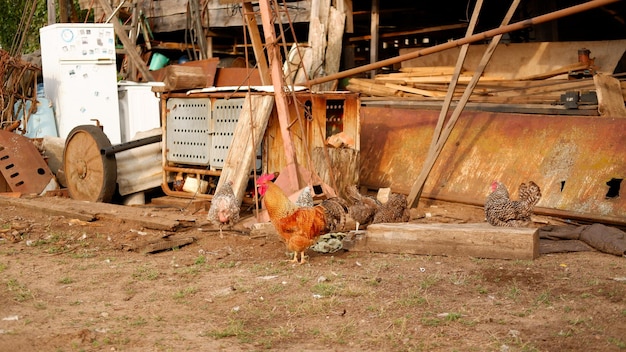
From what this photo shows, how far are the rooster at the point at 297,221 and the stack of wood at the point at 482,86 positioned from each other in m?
3.86

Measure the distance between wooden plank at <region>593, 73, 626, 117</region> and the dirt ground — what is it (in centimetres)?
242

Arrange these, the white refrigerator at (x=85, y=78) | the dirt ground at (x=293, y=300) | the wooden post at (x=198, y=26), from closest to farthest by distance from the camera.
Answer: the dirt ground at (x=293, y=300) < the white refrigerator at (x=85, y=78) < the wooden post at (x=198, y=26)

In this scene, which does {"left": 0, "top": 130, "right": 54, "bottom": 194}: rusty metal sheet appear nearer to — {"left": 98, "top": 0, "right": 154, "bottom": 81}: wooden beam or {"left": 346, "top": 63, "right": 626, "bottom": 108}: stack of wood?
{"left": 98, "top": 0, "right": 154, "bottom": 81}: wooden beam

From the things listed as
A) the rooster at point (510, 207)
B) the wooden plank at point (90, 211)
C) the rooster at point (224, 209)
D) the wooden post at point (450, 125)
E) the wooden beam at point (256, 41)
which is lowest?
the wooden plank at point (90, 211)

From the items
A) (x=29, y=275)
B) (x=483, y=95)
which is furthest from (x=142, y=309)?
(x=483, y=95)

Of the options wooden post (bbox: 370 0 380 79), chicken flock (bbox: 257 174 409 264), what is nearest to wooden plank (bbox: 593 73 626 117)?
chicken flock (bbox: 257 174 409 264)

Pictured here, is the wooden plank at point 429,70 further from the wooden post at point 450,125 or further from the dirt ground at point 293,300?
the dirt ground at point 293,300

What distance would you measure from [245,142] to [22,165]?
164 inches

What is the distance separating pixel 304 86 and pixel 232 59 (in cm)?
647

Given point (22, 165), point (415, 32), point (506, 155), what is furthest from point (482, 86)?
point (22, 165)

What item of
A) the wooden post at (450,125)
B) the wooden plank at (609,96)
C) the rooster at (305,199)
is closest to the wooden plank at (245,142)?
the rooster at (305,199)

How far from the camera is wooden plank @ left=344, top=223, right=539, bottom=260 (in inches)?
297

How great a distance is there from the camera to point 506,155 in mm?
10070

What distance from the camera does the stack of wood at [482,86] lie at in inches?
415
